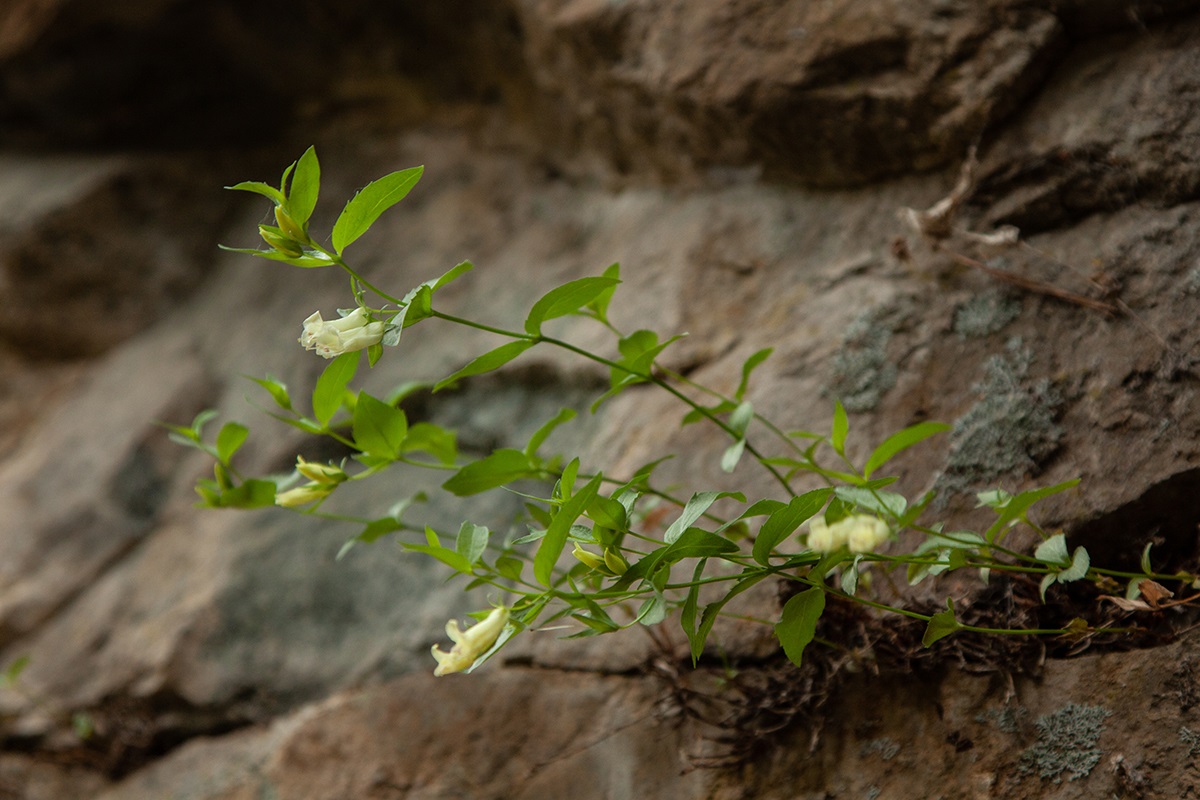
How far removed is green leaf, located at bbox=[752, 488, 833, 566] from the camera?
0.98 metres

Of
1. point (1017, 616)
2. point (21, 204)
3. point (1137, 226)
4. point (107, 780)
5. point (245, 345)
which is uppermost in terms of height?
point (1137, 226)

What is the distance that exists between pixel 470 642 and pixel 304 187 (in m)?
0.53

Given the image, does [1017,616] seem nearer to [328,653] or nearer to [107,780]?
[328,653]

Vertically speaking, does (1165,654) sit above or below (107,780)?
above

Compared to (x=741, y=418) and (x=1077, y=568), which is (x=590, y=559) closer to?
(x=741, y=418)

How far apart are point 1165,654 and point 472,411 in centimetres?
135

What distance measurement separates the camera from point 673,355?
1.69 m

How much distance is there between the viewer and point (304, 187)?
993 mm

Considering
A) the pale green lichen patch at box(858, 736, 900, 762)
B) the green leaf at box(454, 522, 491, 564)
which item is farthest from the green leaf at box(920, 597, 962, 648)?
the green leaf at box(454, 522, 491, 564)

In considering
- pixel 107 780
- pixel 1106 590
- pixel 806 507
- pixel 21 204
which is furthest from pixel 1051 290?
pixel 21 204

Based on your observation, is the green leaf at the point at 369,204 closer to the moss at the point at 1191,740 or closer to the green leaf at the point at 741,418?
the green leaf at the point at 741,418

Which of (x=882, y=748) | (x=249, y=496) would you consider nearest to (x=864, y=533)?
(x=882, y=748)

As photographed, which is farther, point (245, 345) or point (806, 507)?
point (245, 345)

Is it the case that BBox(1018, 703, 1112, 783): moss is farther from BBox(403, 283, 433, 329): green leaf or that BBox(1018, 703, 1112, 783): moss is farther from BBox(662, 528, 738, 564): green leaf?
BBox(403, 283, 433, 329): green leaf
